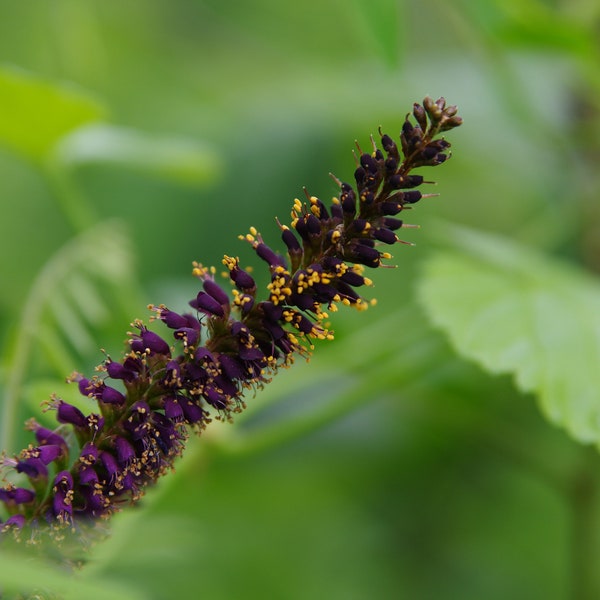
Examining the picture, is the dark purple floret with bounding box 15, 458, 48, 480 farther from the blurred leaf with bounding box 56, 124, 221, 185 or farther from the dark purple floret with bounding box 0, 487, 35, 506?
the blurred leaf with bounding box 56, 124, 221, 185

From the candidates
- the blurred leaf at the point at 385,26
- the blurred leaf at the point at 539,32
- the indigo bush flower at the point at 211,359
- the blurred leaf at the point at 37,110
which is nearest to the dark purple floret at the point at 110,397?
the indigo bush flower at the point at 211,359

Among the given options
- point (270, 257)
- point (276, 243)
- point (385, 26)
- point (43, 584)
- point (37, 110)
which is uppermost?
point (276, 243)

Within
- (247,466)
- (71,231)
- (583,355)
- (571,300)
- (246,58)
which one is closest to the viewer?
(583,355)

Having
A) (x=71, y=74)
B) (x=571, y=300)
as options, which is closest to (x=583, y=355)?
(x=571, y=300)

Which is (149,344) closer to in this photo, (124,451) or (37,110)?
(124,451)

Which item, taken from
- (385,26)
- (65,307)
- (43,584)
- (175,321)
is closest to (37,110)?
(65,307)

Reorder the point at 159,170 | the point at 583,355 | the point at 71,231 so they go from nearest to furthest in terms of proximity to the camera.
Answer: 1. the point at 583,355
2. the point at 159,170
3. the point at 71,231

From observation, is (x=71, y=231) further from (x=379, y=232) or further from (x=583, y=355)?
(x=379, y=232)
